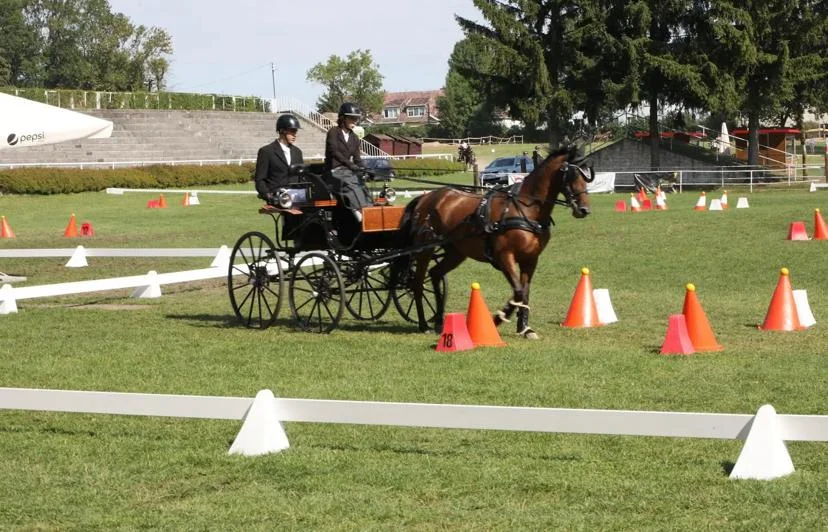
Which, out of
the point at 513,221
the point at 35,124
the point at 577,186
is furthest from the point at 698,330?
the point at 35,124

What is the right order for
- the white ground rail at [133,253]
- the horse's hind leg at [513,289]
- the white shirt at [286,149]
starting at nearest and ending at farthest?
the horse's hind leg at [513,289]
the white shirt at [286,149]
the white ground rail at [133,253]

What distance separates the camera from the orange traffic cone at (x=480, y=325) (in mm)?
12227

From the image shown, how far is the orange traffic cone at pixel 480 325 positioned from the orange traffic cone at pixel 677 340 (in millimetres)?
1634

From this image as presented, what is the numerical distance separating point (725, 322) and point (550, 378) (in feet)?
14.5

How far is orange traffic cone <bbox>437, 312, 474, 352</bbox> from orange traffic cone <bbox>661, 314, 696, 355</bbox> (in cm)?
184

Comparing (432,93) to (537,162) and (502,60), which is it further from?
(537,162)

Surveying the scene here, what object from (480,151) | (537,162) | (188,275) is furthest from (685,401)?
(480,151)

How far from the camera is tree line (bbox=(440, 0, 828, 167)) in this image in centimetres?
5638

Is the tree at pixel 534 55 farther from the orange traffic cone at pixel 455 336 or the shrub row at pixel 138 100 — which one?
the orange traffic cone at pixel 455 336

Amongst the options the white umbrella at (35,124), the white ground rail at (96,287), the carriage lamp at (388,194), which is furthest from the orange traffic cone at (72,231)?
the carriage lamp at (388,194)

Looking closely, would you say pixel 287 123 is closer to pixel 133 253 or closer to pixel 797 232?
pixel 133 253

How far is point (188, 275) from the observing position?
1759 centimetres

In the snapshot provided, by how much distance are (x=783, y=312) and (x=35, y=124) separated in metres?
11.7

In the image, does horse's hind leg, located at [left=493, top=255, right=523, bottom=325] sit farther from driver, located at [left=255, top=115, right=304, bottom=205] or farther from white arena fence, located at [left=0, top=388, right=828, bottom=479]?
white arena fence, located at [left=0, top=388, right=828, bottom=479]
